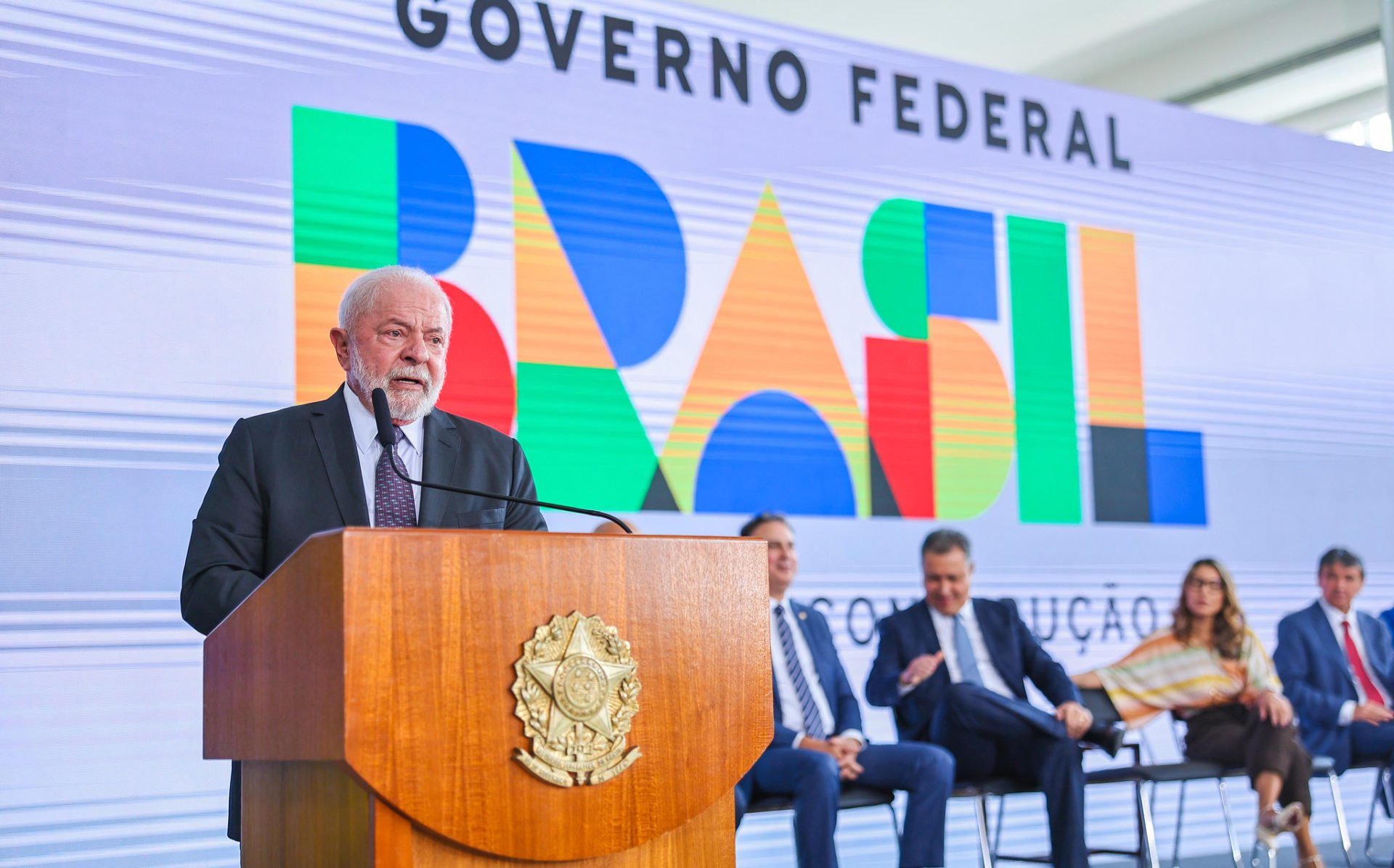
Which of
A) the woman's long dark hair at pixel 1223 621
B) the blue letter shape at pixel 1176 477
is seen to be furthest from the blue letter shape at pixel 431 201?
the woman's long dark hair at pixel 1223 621

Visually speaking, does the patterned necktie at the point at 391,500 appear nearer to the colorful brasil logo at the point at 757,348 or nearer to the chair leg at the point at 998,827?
the colorful brasil logo at the point at 757,348

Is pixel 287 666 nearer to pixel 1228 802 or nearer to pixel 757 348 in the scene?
pixel 757 348

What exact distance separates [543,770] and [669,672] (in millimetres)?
215

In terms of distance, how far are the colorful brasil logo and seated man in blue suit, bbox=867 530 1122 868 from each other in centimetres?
49

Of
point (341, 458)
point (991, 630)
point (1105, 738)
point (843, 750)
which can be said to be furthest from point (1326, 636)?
point (341, 458)

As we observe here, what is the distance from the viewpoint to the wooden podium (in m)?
1.53

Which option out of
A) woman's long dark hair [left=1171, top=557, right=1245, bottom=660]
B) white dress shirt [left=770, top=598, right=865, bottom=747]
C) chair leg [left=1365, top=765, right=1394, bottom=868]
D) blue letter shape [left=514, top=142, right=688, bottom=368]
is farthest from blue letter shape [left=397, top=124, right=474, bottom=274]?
chair leg [left=1365, top=765, right=1394, bottom=868]

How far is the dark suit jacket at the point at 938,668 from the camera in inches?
197

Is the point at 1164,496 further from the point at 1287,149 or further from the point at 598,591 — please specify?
the point at 598,591

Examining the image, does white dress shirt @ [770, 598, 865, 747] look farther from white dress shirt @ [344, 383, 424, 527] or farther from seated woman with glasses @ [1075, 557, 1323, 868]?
white dress shirt @ [344, 383, 424, 527]

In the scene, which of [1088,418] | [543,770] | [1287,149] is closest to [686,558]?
[543,770]

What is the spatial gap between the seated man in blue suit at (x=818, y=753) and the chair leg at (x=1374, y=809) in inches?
97.0

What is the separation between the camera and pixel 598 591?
1.71m

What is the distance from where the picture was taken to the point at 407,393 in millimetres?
A: 2525
